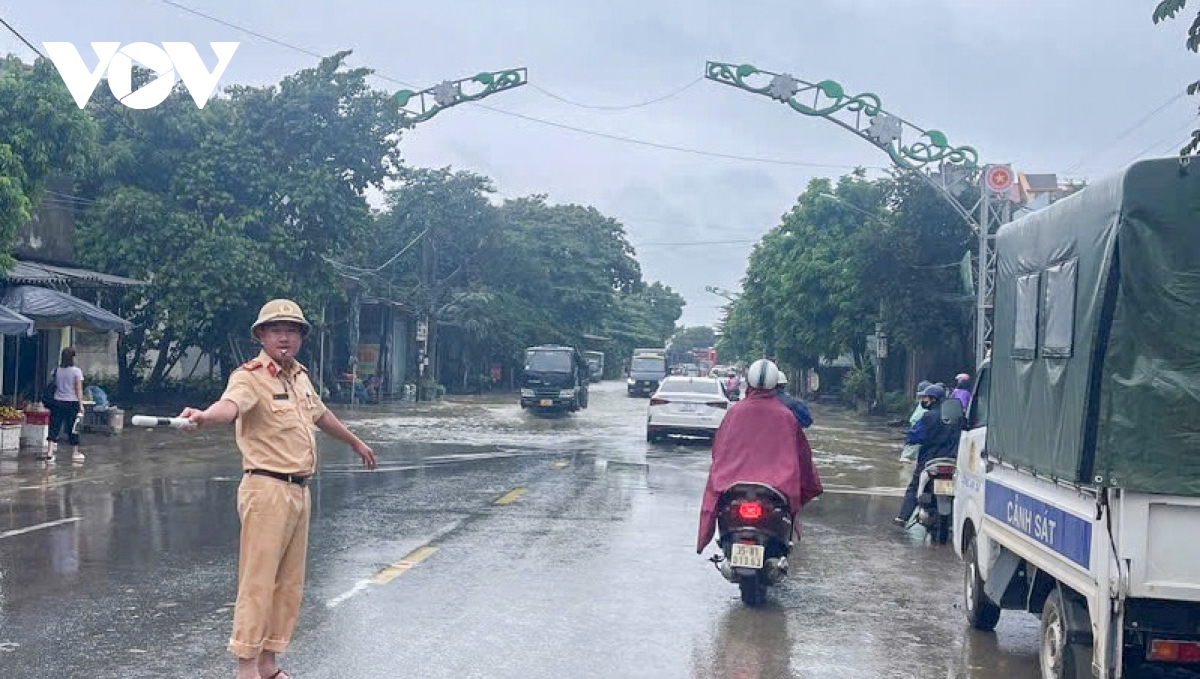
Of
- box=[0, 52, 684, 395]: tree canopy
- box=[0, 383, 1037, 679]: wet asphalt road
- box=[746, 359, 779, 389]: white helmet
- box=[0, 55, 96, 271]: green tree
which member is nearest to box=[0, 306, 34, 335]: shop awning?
box=[0, 55, 96, 271]: green tree

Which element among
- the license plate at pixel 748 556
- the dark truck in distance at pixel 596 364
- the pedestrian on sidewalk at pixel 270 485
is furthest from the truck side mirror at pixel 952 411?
the dark truck in distance at pixel 596 364

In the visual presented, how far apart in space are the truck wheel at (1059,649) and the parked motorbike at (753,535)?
2.45 metres

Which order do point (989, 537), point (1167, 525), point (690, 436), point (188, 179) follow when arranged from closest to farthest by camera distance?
point (1167, 525)
point (989, 537)
point (690, 436)
point (188, 179)

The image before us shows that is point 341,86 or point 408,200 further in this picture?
point 408,200

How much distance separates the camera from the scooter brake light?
8.89 metres

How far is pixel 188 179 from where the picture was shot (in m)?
29.3

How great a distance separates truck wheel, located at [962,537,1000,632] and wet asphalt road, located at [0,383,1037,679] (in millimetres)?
154

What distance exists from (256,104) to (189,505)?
18996mm

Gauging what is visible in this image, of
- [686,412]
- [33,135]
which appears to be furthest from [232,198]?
[686,412]

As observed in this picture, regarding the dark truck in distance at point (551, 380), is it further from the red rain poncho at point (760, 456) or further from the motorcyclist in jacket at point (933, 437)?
the red rain poncho at point (760, 456)

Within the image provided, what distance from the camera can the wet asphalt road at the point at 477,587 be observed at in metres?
7.21

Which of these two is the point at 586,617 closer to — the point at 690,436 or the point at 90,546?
the point at 90,546

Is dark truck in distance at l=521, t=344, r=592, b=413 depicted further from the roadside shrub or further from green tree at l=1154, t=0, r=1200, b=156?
green tree at l=1154, t=0, r=1200, b=156

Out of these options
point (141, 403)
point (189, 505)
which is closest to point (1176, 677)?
point (189, 505)
